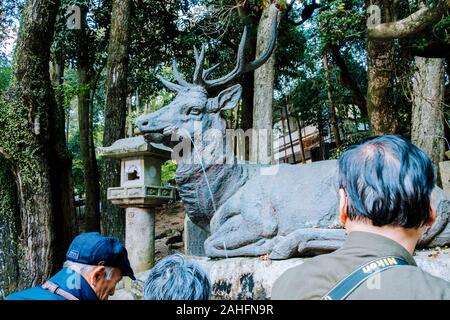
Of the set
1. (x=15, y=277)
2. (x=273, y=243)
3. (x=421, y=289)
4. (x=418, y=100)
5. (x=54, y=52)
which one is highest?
(x=54, y=52)

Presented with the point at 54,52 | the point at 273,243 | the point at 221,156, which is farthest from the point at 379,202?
the point at 54,52

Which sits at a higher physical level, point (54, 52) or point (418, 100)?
point (54, 52)

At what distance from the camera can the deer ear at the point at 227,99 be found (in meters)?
3.96

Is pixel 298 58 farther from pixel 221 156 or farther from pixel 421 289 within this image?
pixel 421 289

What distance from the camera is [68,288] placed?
5.45ft

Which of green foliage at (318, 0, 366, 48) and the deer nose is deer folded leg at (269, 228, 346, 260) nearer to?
the deer nose

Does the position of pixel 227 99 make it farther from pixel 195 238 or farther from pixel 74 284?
pixel 74 284

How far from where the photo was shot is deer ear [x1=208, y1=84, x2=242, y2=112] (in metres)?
3.96

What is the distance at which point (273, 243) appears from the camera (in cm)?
319

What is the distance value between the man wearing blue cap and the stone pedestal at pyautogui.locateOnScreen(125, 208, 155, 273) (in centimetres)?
298

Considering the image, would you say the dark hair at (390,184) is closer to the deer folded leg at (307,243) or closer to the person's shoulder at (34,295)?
the person's shoulder at (34,295)

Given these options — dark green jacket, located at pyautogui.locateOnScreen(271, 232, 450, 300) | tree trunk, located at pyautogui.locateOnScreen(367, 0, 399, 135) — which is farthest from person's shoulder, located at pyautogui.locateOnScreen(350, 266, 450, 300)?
tree trunk, located at pyautogui.locateOnScreen(367, 0, 399, 135)

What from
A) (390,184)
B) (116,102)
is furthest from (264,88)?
(390,184)
